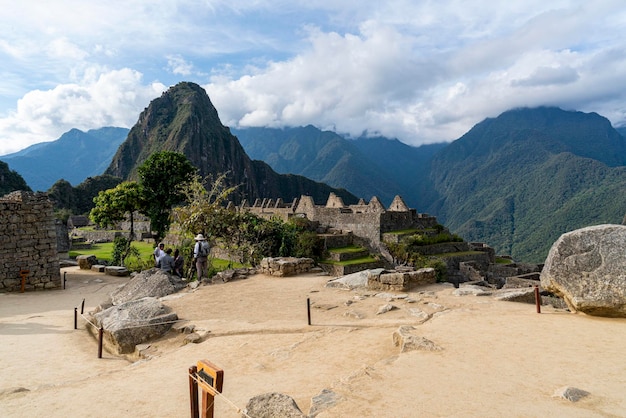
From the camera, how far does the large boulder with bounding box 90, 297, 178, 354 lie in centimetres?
828

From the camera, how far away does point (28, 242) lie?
51.2 feet

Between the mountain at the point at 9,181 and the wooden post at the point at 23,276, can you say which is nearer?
the wooden post at the point at 23,276

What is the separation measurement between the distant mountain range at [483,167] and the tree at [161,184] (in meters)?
72.6

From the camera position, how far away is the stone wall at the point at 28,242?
1516 cm

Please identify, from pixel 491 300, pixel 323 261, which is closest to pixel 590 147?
pixel 323 261

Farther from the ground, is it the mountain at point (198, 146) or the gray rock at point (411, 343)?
the mountain at point (198, 146)

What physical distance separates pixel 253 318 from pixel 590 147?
7138 inches

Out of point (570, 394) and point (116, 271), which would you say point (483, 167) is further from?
point (570, 394)

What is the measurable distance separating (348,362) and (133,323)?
4849 mm

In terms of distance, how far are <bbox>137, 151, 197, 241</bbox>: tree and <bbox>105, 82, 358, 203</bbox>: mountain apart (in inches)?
4787

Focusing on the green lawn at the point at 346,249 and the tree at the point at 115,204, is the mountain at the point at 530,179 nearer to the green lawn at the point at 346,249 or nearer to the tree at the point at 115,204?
the green lawn at the point at 346,249

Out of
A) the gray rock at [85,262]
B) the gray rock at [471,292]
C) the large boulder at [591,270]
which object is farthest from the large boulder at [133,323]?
the gray rock at [85,262]

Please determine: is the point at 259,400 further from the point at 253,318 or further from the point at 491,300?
the point at 491,300

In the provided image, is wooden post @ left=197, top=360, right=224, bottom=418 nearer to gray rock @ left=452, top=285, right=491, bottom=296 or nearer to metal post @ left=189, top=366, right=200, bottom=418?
metal post @ left=189, top=366, right=200, bottom=418
